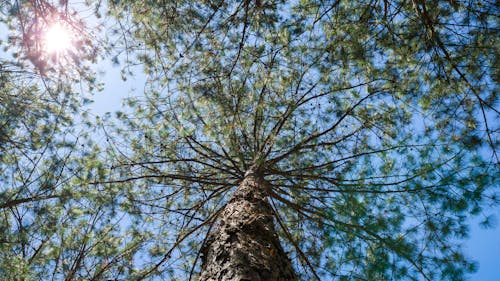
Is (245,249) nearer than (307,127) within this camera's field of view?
Yes

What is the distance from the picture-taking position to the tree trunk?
2.32 meters

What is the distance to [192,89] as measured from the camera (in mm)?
4621

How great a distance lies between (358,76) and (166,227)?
316cm

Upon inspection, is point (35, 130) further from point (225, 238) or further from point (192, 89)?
point (225, 238)

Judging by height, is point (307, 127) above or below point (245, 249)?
above

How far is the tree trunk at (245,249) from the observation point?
2.32 metres

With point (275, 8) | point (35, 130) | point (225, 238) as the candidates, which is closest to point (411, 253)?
point (225, 238)

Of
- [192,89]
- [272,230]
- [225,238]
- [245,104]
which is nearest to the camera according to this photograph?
[225,238]

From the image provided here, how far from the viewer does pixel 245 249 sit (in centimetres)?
250

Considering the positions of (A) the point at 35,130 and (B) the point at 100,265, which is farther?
(A) the point at 35,130

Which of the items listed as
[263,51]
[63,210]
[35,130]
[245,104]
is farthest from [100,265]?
[263,51]

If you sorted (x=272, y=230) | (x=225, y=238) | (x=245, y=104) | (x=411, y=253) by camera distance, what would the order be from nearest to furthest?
(x=225, y=238)
(x=272, y=230)
(x=411, y=253)
(x=245, y=104)

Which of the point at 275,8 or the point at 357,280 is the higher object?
the point at 275,8

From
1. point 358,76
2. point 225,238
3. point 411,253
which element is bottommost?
point 225,238
